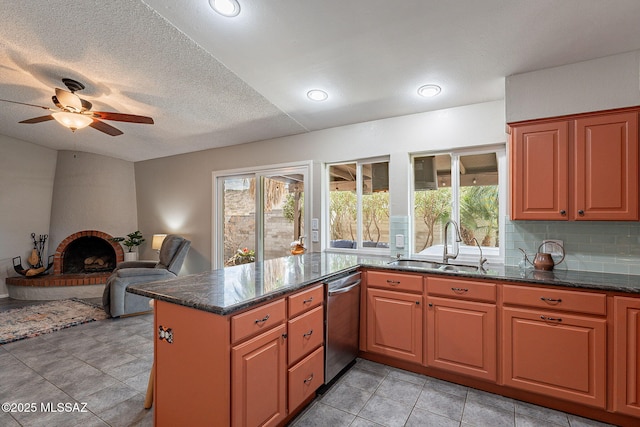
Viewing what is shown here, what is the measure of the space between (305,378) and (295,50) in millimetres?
2264

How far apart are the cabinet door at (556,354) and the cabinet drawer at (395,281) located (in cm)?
61

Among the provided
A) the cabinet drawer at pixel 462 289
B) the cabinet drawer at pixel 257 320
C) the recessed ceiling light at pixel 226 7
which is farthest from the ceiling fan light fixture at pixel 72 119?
the cabinet drawer at pixel 462 289

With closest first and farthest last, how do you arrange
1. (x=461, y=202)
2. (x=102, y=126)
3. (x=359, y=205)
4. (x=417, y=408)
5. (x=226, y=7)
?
(x=226, y=7), (x=417, y=408), (x=461, y=202), (x=102, y=126), (x=359, y=205)

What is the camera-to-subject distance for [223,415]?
1.35 metres

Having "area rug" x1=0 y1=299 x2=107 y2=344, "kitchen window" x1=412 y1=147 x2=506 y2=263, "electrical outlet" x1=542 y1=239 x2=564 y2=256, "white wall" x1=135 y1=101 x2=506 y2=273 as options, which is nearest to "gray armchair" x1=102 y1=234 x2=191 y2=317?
"area rug" x1=0 y1=299 x2=107 y2=344

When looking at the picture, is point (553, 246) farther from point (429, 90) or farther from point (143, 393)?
point (143, 393)

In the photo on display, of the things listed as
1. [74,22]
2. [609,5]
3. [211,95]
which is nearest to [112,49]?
[74,22]

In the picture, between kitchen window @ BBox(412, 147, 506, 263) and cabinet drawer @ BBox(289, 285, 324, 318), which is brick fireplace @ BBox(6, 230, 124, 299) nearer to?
cabinet drawer @ BBox(289, 285, 324, 318)

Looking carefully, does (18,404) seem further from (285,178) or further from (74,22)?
(285,178)

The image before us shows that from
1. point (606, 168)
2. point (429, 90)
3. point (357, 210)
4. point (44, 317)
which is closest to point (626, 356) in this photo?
point (606, 168)

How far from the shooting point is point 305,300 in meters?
1.90

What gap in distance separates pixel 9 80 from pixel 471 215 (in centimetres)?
496

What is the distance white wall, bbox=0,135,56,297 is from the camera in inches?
183

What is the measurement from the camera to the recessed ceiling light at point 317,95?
2.71m
